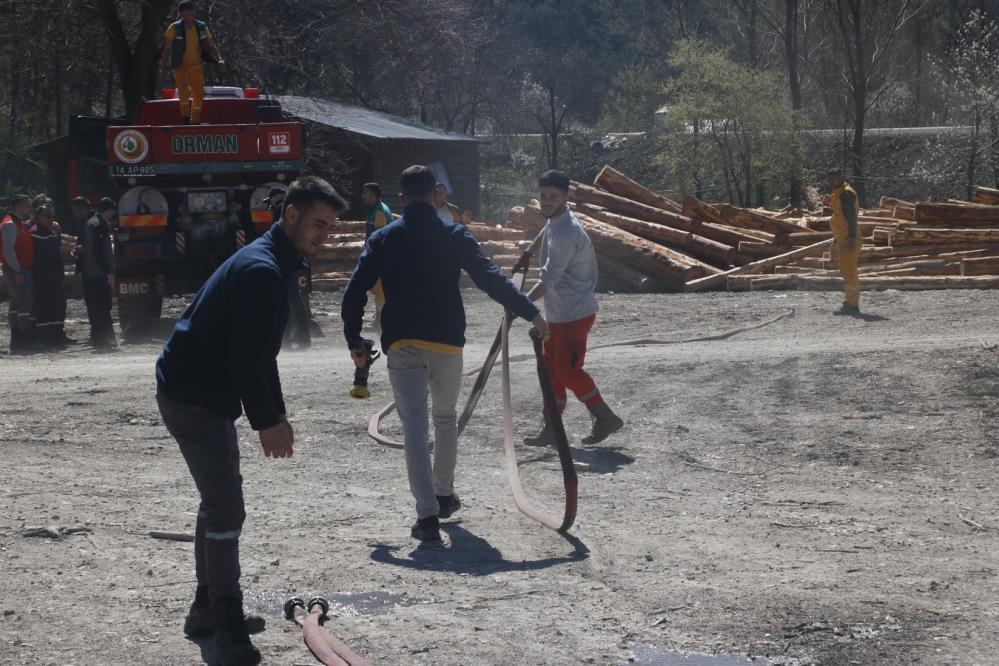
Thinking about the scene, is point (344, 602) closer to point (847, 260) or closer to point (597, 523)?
point (597, 523)

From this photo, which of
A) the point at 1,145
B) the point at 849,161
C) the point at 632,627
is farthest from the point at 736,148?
the point at 632,627

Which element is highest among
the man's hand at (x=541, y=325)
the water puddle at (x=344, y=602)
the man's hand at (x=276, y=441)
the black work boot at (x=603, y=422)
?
the man's hand at (x=541, y=325)

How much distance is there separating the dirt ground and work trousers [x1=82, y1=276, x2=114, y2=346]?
104 inches

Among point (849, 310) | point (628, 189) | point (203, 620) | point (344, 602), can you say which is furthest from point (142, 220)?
point (203, 620)

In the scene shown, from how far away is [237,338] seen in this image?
4.30 meters

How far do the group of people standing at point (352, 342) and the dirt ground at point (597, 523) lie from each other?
1.15 ft

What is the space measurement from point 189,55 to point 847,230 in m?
8.55

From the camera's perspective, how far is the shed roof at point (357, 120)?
25156 mm

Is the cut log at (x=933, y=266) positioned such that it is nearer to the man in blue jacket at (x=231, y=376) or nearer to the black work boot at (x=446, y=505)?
the black work boot at (x=446, y=505)

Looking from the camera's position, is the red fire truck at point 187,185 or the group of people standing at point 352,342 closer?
the group of people standing at point 352,342

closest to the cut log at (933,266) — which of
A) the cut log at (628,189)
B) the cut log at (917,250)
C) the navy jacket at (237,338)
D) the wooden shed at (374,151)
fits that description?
the cut log at (917,250)

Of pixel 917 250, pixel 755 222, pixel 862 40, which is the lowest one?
pixel 917 250

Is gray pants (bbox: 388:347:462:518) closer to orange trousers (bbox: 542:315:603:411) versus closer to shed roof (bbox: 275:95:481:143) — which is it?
orange trousers (bbox: 542:315:603:411)

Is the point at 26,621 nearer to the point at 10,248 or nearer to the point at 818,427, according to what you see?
the point at 818,427
